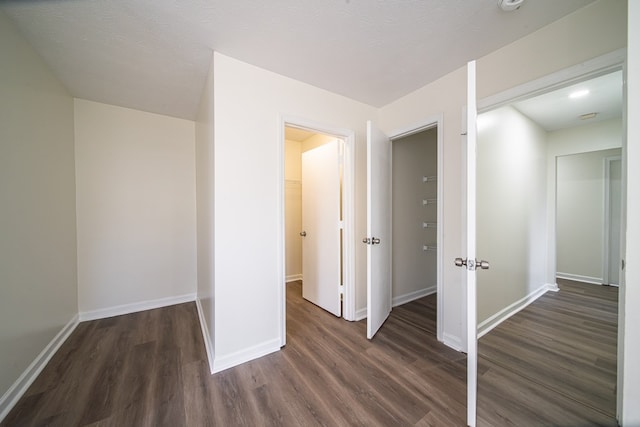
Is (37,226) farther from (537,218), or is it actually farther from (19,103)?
(537,218)

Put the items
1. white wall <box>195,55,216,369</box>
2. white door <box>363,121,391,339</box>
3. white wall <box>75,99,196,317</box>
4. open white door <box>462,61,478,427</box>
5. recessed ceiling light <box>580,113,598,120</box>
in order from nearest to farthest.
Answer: open white door <box>462,61,478,427</box> < white wall <box>195,55,216,369</box> < white door <box>363,121,391,339</box> < white wall <box>75,99,196,317</box> < recessed ceiling light <box>580,113,598,120</box>

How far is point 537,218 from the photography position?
3.11 metres

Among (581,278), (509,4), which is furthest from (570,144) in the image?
(509,4)

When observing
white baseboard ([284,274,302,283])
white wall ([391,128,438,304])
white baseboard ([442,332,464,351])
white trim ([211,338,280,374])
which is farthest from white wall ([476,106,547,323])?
white baseboard ([284,274,302,283])

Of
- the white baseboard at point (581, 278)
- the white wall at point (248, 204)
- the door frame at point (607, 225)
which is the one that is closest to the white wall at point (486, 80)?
the white wall at point (248, 204)

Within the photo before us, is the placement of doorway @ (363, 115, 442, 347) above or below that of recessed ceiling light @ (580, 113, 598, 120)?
below

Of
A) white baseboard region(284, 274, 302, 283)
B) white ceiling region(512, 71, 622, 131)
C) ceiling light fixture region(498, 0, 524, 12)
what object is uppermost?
white ceiling region(512, 71, 622, 131)

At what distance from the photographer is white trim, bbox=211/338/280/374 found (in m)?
1.70

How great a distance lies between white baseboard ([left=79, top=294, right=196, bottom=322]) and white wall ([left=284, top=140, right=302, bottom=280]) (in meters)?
1.58

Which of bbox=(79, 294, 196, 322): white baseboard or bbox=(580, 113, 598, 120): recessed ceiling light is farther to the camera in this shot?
bbox=(580, 113, 598, 120): recessed ceiling light

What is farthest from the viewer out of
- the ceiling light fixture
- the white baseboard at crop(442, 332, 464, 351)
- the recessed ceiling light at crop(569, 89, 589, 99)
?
the recessed ceiling light at crop(569, 89, 589, 99)

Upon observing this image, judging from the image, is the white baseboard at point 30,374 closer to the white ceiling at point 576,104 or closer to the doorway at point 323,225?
the doorway at point 323,225

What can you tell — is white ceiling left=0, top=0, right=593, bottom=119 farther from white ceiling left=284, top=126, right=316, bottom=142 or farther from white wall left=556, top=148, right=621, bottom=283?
white wall left=556, top=148, right=621, bottom=283

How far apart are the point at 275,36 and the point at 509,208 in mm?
2991
